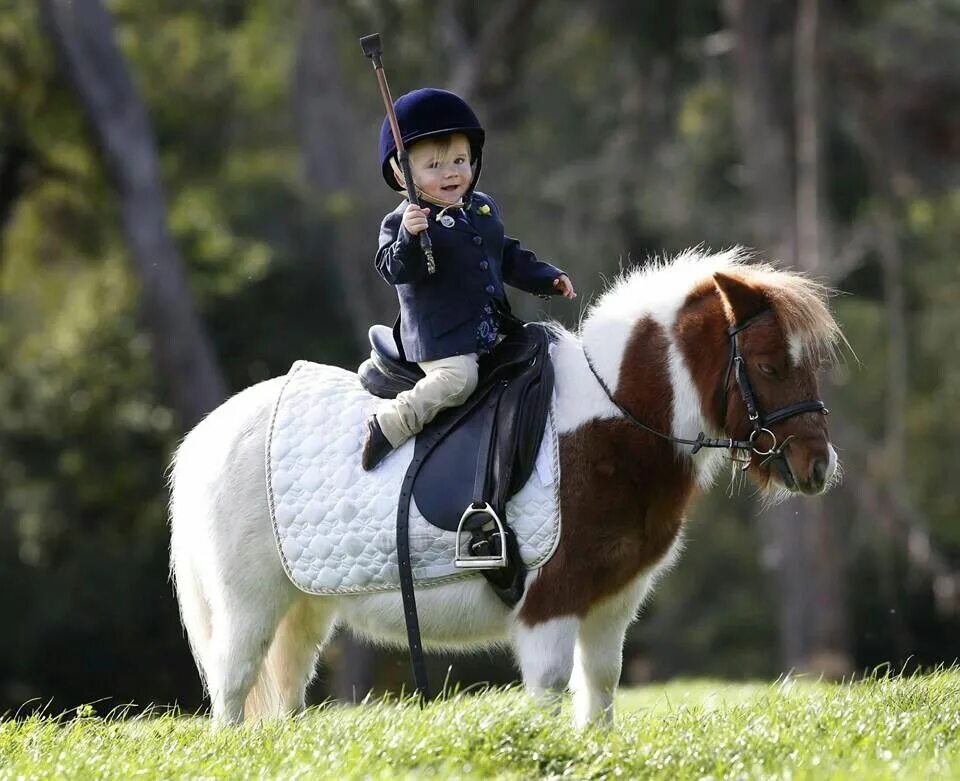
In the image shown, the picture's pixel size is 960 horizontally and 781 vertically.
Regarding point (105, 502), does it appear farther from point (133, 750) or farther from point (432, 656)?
point (133, 750)

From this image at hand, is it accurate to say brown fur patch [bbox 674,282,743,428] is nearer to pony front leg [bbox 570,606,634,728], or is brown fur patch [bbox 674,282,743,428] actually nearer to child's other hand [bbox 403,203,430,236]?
pony front leg [bbox 570,606,634,728]

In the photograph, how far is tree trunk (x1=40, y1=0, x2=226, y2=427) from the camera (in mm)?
16344

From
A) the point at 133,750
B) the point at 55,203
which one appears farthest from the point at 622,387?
the point at 55,203

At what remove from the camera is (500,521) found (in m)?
5.54

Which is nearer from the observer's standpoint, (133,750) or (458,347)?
(133,750)

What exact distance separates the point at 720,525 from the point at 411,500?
21439 millimetres

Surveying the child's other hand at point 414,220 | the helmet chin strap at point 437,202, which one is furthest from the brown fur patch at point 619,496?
the child's other hand at point 414,220

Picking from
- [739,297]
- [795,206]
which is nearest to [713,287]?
[739,297]

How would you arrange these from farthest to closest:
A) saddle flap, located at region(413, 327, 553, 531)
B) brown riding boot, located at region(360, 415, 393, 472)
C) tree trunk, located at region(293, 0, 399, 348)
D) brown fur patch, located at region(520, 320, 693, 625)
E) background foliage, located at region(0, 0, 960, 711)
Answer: tree trunk, located at region(293, 0, 399, 348)
background foliage, located at region(0, 0, 960, 711)
brown riding boot, located at region(360, 415, 393, 472)
saddle flap, located at region(413, 327, 553, 531)
brown fur patch, located at region(520, 320, 693, 625)

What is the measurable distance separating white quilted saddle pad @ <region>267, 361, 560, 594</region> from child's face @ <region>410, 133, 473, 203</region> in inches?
35.9

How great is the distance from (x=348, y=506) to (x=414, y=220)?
119cm

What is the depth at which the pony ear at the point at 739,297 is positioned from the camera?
216 inches

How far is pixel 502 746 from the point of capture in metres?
5.04

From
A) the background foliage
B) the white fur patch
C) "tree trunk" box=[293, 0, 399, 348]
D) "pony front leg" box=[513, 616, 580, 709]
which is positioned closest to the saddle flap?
the white fur patch
